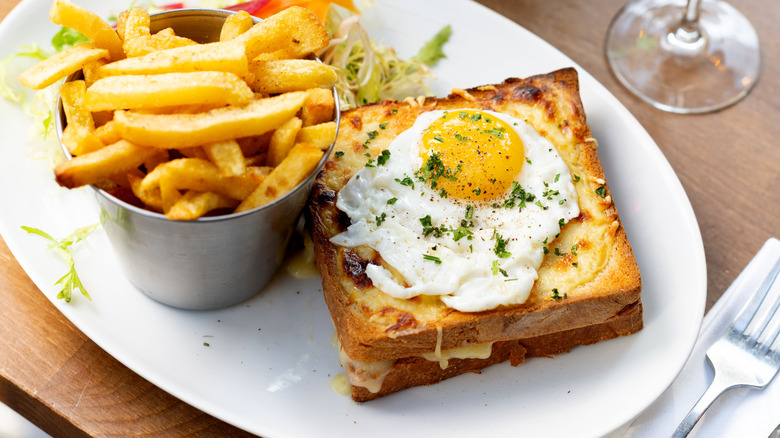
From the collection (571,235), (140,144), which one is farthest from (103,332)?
(571,235)

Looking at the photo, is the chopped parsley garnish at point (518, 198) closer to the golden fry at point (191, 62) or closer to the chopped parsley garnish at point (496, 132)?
the chopped parsley garnish at point (496, 132)

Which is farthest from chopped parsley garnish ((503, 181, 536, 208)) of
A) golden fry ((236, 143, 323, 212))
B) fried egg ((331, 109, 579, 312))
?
golden fry ((236, 143, 323, 212))

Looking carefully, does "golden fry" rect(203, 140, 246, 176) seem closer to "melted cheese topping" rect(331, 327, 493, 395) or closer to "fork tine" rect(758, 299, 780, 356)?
"melted cheese topping" rect(331, 327, 493, 395)

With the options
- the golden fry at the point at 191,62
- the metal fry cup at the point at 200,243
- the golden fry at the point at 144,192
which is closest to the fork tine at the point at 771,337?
the metal fry cup at the point at 200,243

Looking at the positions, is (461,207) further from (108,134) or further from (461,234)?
(108,134)

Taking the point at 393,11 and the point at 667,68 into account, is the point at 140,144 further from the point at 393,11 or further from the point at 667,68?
the point at 667,68
